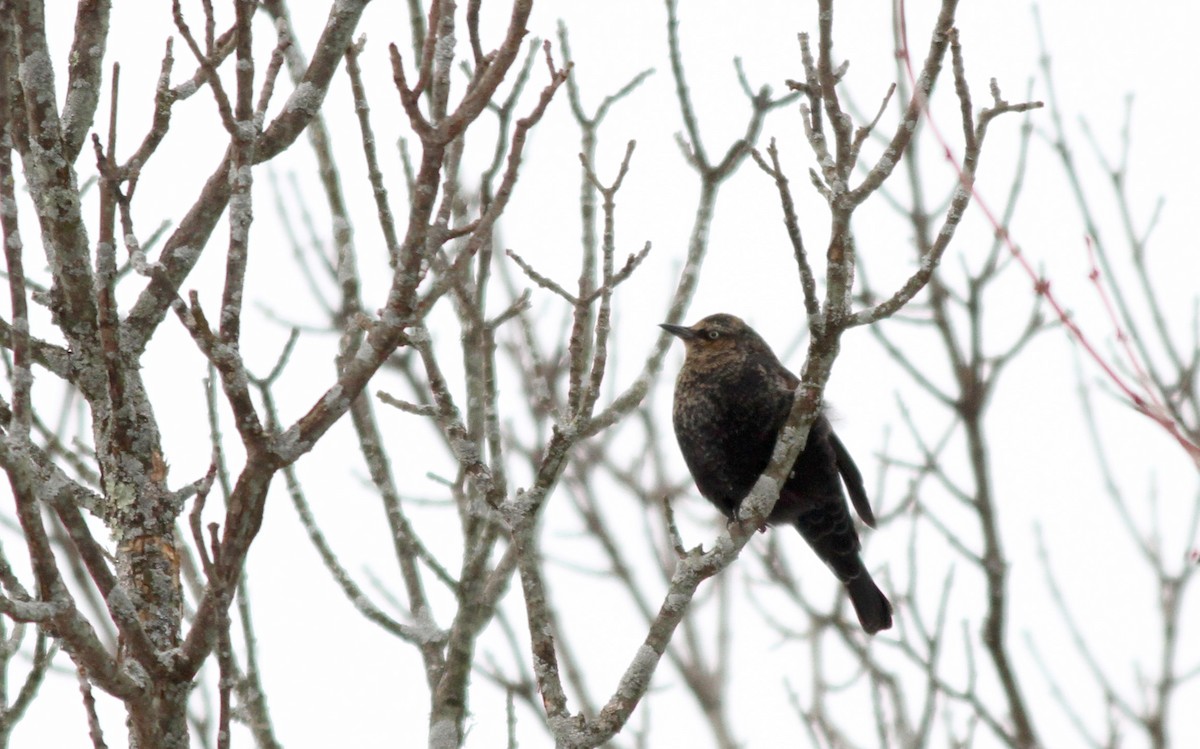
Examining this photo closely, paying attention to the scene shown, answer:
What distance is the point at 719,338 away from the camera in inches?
216

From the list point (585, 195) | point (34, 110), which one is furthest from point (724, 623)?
point (34, 110)

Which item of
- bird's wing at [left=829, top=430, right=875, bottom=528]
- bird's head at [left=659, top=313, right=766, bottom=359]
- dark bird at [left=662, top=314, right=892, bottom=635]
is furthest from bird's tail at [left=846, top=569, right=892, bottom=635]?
bird's head at [left=659, top=313, right=766, bottom=359]

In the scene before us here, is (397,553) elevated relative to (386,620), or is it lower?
elevated

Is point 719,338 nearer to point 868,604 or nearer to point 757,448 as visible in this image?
point 757,448

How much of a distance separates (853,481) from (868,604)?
63 cm

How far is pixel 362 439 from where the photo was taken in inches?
138

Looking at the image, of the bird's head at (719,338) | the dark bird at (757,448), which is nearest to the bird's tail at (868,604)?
the dark bird at (757,448)

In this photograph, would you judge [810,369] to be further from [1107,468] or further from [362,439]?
[1107,468]

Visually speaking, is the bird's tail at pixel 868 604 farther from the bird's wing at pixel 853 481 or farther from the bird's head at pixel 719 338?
the bird's head at pixel 719 338

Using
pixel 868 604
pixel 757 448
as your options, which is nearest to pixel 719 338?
pixel 757 448

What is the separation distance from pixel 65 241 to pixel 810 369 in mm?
1702

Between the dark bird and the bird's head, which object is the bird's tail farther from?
the bird's head

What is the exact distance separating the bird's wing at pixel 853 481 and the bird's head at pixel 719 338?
58 cm

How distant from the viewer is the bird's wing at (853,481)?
5.16 meters
